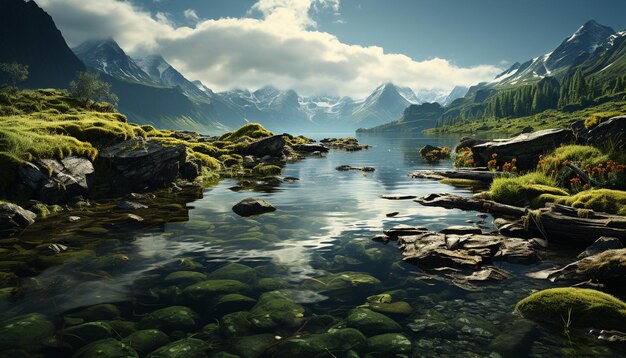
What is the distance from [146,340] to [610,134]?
1057 inches

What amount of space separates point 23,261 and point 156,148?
1748 centimetres

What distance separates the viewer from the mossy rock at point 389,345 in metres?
7.28

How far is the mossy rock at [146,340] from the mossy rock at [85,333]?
646mm

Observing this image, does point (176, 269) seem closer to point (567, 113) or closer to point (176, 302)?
point (176, 302)

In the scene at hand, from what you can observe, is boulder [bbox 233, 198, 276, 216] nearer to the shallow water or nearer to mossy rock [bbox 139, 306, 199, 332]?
the shallow water

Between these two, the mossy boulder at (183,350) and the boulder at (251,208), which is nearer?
the mossy boulder at (183,350)

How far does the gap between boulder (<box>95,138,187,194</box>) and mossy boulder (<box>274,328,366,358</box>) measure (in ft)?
74.9

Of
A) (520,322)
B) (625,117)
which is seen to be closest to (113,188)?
(520,322)

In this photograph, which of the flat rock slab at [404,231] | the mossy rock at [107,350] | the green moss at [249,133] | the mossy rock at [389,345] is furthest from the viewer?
the green moss at [249,133]

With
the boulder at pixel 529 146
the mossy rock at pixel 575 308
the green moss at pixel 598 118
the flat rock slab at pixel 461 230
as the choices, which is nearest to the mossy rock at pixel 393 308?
the mossy rock at pixel 575 308

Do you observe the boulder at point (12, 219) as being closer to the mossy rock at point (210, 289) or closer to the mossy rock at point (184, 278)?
the mossy rock at point (184, 278)

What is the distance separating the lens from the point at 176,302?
31.7 feet

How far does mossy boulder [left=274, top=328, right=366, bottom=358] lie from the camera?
7.34 meters

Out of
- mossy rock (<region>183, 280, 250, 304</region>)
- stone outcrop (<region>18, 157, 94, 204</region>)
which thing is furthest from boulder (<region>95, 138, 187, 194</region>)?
mossy rock (<region>183, 280, 250, 304</region>)
